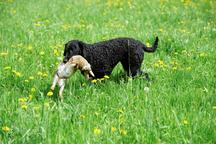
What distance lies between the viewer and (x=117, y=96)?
172 inches

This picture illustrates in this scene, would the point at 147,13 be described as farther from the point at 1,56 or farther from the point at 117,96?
the point at 117,96

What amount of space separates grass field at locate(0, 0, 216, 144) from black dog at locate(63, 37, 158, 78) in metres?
0.16

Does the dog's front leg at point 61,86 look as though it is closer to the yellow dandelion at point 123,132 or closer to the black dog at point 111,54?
the black dog at point 111,54

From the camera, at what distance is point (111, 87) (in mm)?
4633

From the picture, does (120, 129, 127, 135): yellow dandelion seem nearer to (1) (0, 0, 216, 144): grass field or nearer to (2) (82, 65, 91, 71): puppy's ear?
(1) (0, 0, 216, 144): grass field

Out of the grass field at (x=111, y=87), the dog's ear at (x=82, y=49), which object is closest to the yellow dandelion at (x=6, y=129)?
the grass field at (x=111, y=87)

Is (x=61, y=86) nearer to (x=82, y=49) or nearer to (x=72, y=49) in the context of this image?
(x=72, y=49)

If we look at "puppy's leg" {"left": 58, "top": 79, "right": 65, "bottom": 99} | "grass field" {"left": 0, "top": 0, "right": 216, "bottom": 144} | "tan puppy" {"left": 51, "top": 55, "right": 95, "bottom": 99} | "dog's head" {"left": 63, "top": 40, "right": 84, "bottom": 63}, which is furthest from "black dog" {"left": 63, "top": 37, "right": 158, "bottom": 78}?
"puppy's leg" {"left": 58, "top": 79, "right": 65, "bottom": 99}

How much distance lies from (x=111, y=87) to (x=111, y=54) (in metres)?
0.48

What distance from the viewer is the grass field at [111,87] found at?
3.49 metres

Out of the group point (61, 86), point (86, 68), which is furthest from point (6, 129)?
point (86, 68)

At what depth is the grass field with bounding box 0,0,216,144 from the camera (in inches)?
137

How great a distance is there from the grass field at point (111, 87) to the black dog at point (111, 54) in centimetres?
16

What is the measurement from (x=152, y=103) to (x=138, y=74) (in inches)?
37.2
